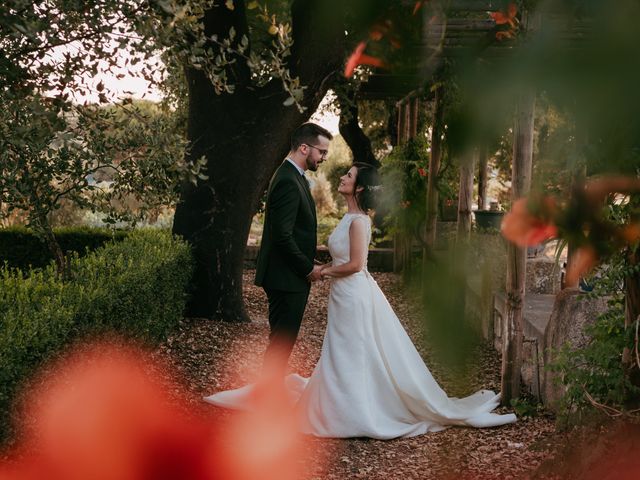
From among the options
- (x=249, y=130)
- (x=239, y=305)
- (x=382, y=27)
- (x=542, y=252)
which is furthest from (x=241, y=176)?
(x=382, y=27)

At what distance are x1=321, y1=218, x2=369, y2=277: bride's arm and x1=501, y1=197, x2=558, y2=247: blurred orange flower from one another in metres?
4.63

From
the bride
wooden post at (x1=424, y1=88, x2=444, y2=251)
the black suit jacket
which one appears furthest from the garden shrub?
wooden post at (x1=424, y1=88, x2=444, y2=251)

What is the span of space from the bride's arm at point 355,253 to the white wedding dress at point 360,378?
0.14ft

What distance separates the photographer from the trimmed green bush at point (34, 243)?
37.8 feet

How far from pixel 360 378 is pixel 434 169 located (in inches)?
188

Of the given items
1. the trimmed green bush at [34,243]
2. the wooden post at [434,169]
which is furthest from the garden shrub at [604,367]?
the trimmed green bush at [34,243]

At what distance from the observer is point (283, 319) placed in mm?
5453

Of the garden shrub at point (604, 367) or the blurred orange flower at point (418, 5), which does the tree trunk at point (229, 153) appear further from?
the blurred orange flower at point (418, 5)

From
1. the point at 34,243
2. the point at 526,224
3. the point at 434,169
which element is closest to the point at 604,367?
the point at 434,169

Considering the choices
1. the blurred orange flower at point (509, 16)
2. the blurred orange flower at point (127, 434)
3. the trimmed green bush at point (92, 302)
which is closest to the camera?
the blurred orange flower at point (509, 16)

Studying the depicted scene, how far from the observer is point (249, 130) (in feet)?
27.9

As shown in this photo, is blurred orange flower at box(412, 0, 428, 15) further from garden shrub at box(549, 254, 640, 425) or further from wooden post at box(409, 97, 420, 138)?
garden shrub at box(549, 254, 640, 425)

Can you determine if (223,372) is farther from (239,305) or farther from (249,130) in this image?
(249,130)

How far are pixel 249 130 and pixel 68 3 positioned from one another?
3.77 metres
